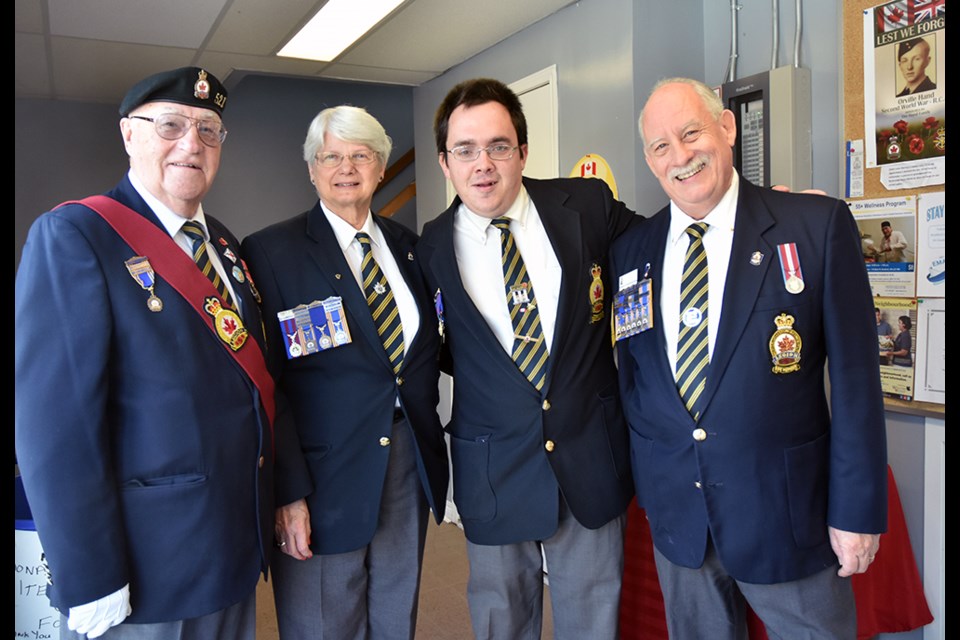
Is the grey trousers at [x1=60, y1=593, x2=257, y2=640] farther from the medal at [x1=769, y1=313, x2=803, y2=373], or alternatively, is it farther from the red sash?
the medal at [x1=769, y1=313, x2=803, y2=373]

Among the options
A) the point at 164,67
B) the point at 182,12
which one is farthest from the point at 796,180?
the point at 164,67

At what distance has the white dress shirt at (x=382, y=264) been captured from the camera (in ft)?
6.51

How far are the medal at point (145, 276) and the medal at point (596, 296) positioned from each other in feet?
3.55

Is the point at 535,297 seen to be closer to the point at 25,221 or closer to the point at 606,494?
the point at 606,494

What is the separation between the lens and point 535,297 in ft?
6.24

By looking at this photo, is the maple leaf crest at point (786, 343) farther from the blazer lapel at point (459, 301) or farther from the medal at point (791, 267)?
the blazer lapel at point (459, 301)

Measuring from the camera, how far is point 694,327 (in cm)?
164

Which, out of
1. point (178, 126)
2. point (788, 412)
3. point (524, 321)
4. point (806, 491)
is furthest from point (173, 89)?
point (806, 491)

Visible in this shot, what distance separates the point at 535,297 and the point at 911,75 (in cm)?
150

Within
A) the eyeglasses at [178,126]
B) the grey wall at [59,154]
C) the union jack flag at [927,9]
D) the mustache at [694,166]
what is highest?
the grey wall at [59,154]

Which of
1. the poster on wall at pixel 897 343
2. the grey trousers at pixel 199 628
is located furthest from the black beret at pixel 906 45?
the grey trousers at pixel 199 628

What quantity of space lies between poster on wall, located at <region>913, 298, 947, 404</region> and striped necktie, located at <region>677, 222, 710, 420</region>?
1.13 m

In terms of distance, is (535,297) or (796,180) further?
(796,180)

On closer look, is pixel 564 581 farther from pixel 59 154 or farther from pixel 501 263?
pixel 59 154
